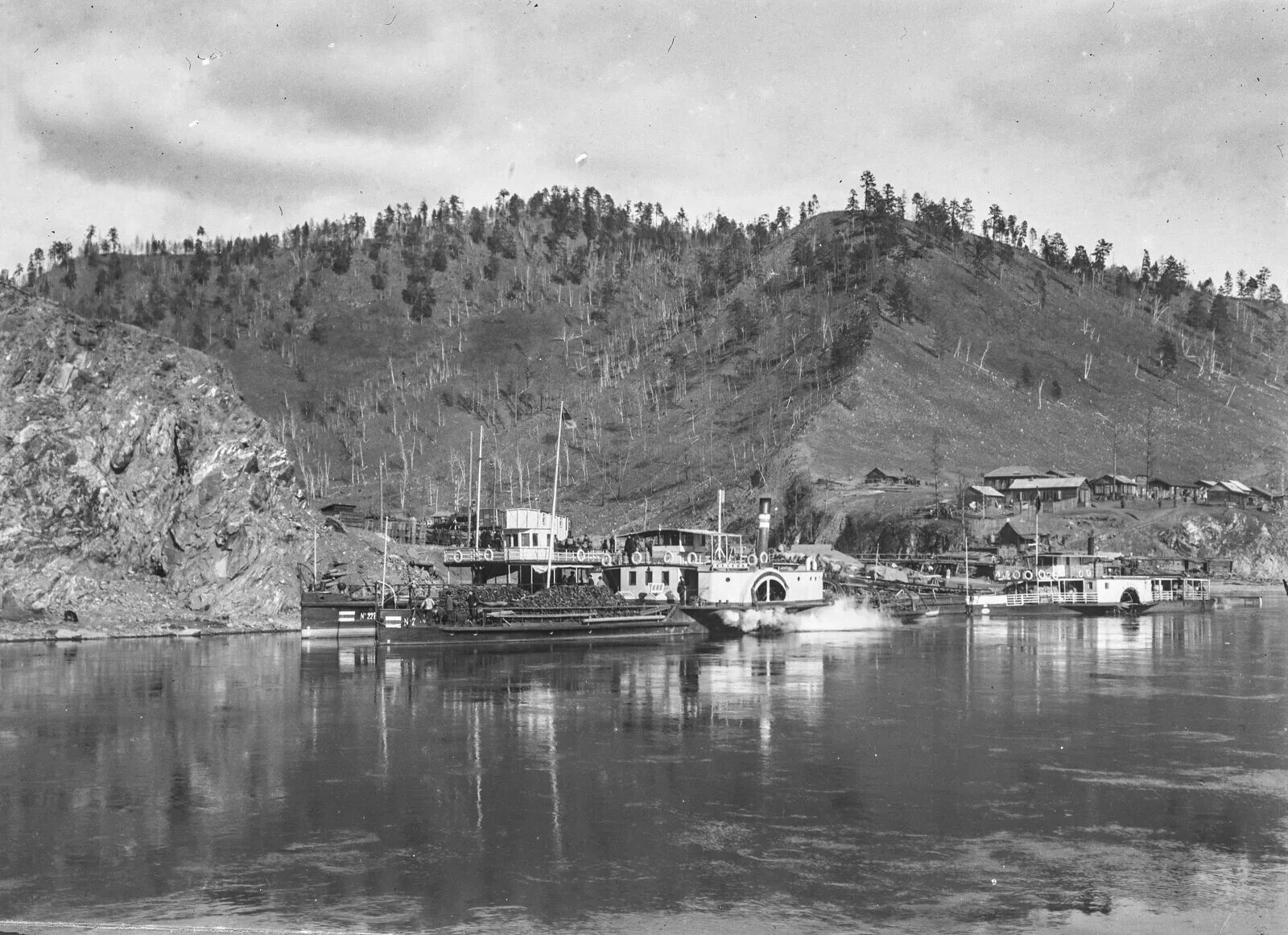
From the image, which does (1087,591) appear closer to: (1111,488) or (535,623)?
(535,623)

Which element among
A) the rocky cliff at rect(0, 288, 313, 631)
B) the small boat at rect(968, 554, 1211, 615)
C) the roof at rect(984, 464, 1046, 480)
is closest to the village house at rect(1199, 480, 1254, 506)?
the roof at rect(984, 464, 1046, 480)

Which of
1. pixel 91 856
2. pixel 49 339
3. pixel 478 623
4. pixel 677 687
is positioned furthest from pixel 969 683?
pixel 49 339

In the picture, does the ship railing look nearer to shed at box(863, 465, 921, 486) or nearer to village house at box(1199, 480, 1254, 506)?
shed at box(863, 465, 921, 486)

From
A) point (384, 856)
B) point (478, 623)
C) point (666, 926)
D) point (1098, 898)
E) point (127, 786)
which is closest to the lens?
point (666, 926)

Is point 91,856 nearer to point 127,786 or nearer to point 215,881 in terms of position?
point 215,881

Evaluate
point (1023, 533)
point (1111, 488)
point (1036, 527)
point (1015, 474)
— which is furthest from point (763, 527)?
point (1111, 488)

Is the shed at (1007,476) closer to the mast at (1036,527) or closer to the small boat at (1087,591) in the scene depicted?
the mast at (1036,527)

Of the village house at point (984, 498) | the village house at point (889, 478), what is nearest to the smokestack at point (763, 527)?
the village house at point (984, 498)
